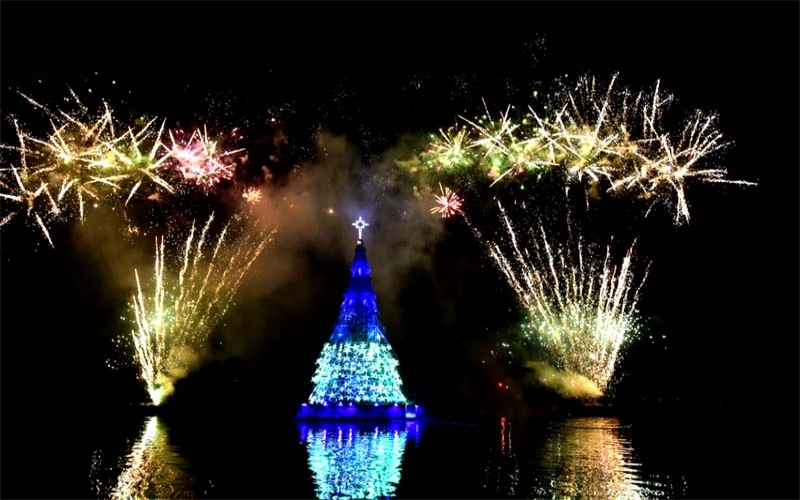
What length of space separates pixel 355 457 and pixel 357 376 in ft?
46.5

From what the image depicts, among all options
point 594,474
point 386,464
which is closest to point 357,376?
point 386,464

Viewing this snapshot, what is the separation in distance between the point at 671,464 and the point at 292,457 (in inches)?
379

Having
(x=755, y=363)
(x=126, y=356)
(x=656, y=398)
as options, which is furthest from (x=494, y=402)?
(x=126, y=356)

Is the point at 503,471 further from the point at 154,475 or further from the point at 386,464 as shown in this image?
the point at 154,475

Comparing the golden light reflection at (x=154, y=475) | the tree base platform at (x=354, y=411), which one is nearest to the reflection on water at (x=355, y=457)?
the tree base platform at (x=354, y=411)

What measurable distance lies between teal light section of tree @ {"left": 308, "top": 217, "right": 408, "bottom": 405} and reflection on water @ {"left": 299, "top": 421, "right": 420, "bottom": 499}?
8.97 feet

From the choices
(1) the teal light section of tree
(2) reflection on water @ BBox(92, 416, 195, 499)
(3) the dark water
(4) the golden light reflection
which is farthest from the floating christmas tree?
(2) reflection on water @ BBox(92, 416, 195, 499)

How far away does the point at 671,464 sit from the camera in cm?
1688

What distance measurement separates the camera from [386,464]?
1546 centimetres

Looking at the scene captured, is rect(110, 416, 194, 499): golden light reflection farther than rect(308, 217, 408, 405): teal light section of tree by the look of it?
No

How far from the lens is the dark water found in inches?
495

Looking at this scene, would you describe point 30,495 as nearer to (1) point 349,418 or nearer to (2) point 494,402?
(1) point 349,418

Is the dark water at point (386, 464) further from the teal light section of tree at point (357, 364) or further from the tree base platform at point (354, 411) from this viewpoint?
the teal light section of tree at point (357, 364)

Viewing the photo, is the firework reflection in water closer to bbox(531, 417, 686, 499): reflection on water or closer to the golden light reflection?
the golden light reflection
